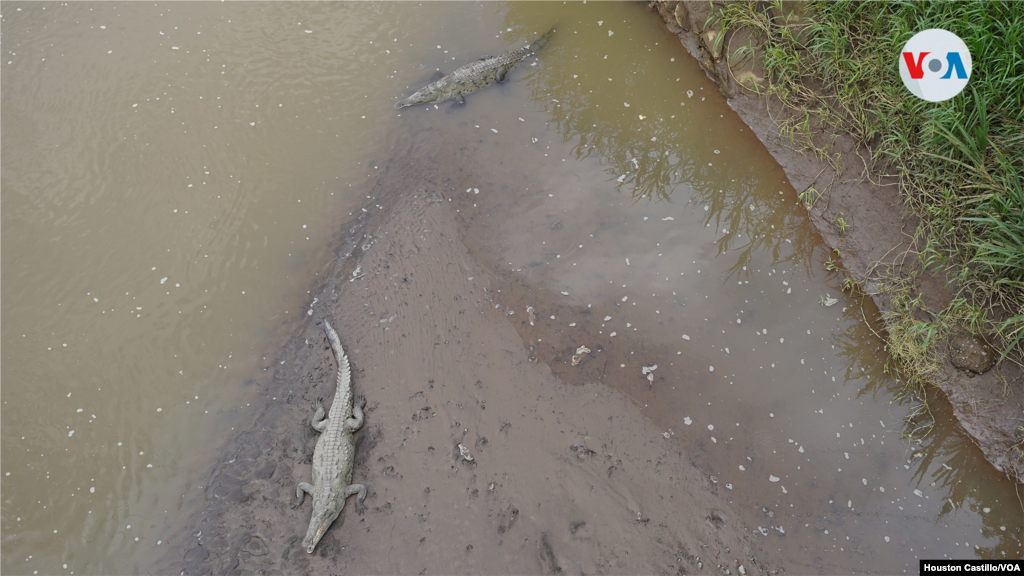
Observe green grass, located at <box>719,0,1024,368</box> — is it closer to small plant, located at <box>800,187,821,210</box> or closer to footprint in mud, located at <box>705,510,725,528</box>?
small plant, located at <box>800,187,821,210</box>

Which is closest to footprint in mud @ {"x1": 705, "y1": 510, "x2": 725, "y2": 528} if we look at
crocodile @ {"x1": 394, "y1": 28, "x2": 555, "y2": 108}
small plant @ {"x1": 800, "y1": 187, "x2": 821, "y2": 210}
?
small plant @ {"x1": 800, "y1": 187, "x2": 821, "y2": 210}

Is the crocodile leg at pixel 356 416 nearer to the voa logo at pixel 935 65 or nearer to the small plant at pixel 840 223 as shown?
the small plant at pixel 840 223

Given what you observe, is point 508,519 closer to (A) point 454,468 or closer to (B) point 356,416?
(A) point 454,468

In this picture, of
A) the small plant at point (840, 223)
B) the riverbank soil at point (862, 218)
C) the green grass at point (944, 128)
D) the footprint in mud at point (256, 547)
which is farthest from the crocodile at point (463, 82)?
the footprint in mud at point (256, 547)

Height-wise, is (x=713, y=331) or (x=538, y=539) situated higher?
(x=713, y=331)

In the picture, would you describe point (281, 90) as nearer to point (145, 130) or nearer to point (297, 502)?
point (145, 130)

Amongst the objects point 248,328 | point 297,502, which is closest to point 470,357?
point 297,502
